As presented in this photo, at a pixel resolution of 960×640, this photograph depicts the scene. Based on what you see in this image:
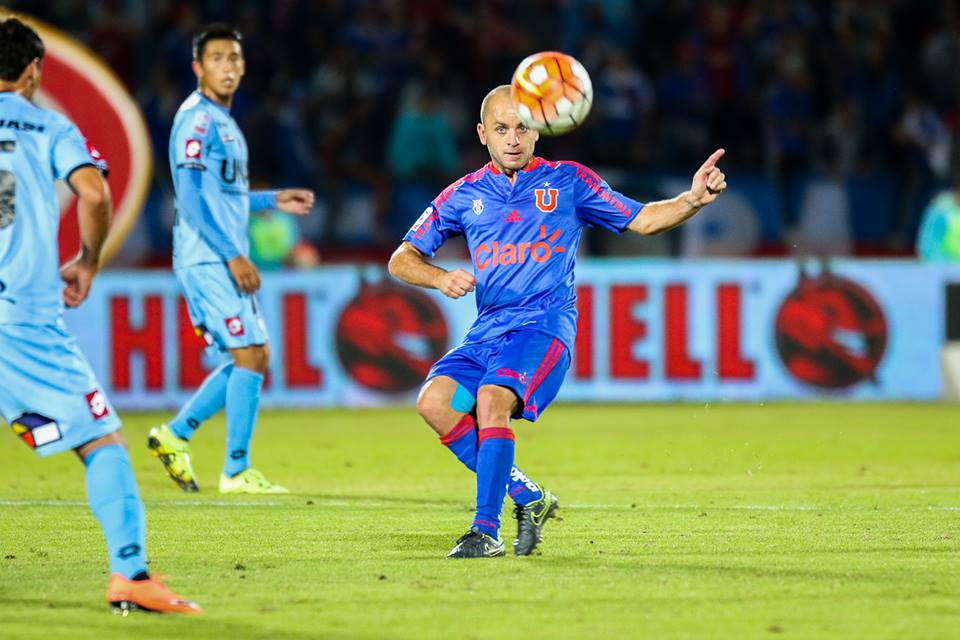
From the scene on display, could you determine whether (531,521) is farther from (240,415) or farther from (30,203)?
(240,415)

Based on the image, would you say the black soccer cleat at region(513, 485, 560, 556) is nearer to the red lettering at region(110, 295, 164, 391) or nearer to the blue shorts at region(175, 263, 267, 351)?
the blue shorts at region(175, 263, 267, 351)

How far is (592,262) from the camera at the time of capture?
52.8 feet

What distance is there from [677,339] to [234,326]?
7075mm

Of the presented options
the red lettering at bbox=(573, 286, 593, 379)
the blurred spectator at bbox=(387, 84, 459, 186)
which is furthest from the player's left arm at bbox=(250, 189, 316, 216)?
the blurred spectator at bbox=(387, 84, 459, 186)

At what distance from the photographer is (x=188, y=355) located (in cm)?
1586

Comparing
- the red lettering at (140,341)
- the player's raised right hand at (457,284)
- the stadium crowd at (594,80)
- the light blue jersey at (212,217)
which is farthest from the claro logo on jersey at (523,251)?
the stadium crowd at (594,80)

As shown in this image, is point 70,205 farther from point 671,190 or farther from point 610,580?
point 610,580

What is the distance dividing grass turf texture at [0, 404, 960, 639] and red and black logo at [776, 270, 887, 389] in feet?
9.47

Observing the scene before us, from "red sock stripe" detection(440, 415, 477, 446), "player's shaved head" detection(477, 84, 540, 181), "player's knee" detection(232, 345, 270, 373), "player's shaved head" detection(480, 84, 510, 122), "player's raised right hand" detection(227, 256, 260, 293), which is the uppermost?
"player's shaved head" detection(480, 84, 510, 122)

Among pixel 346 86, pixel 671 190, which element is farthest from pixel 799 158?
pixel 346 86

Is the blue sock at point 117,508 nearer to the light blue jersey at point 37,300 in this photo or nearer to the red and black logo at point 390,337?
the light blue jersey at point 37,300

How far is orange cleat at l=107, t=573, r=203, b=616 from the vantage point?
5.62m

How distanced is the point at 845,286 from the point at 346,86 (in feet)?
22.5

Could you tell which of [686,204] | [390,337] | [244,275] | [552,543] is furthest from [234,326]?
[390,337]
